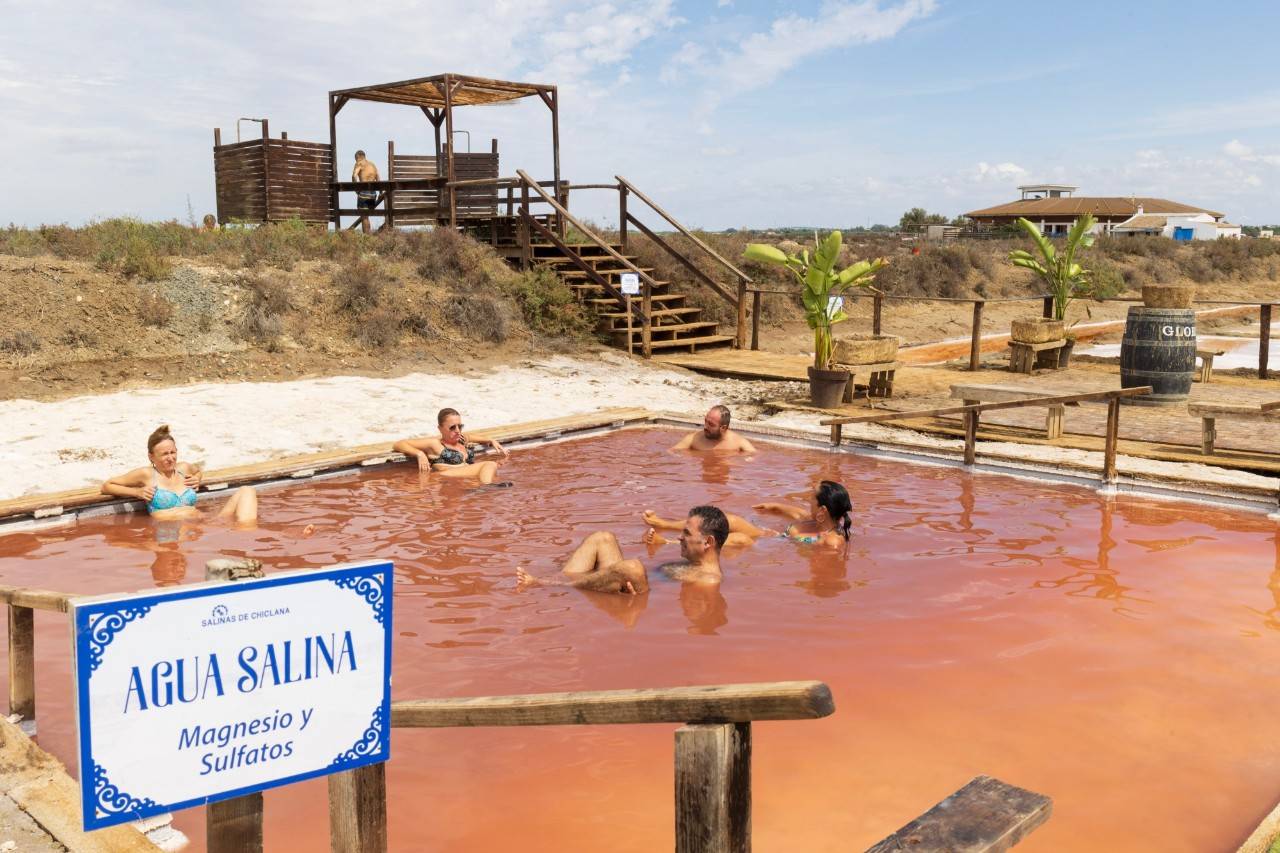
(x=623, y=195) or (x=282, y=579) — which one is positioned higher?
(x=623, y=195)

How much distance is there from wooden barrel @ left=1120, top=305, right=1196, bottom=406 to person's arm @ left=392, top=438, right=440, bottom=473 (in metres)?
8.27

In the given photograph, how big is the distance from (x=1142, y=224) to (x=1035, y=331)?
55.1 m

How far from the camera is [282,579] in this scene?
2037mm

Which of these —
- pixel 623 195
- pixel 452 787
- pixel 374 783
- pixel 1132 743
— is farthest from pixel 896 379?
pixel 374 783

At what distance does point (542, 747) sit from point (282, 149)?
17.4 metres

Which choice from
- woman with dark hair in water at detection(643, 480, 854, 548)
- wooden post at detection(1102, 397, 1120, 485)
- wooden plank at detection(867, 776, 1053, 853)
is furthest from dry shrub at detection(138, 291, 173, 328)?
wooden plank at detection(867, 776, 1053, 853)

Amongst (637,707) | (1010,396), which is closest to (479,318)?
(1010,396)

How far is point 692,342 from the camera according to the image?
17.7 m

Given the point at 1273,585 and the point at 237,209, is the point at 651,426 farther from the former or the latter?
the point at 237,209

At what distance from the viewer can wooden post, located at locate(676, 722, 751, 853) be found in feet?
6.93

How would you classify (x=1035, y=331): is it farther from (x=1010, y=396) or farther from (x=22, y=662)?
(x=22, y=662)

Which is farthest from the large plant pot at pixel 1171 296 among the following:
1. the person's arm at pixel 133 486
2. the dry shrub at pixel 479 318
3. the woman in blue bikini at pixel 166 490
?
the person's arm at pixel 133 486

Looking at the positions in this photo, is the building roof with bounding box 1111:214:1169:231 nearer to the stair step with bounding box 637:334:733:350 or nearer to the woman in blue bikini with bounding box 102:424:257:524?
the stair step with bounding box 637:334:733:350

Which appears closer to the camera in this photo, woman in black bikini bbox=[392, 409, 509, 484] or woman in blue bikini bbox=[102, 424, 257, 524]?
woman in blue bikini bbox=[102, 424, 257, 524]
